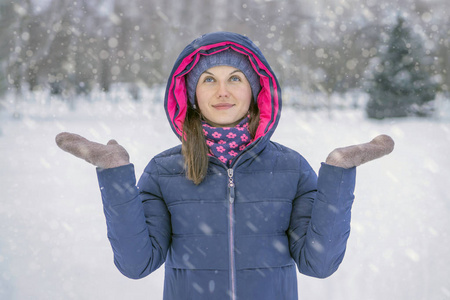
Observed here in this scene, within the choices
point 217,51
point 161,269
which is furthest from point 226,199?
point 161,269

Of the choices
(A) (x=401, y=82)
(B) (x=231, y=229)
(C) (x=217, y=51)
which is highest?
(A) (x=401, y=82)

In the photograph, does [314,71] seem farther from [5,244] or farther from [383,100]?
[5,244]

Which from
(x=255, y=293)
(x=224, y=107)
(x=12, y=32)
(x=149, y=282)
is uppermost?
(x=12, y=32)

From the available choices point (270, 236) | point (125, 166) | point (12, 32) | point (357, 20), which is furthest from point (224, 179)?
point (357, 20)

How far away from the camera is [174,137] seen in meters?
9.41

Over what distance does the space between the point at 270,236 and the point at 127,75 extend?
704 inches

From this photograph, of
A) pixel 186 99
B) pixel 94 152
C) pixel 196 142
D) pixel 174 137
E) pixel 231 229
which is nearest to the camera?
pixel 94 152

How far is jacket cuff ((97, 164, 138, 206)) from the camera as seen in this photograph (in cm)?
125

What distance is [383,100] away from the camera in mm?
13969

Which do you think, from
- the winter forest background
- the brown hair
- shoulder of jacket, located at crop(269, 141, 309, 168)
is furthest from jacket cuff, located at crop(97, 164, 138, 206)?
the winter forest background

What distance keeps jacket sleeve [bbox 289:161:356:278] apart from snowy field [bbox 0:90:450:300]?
172 centimetres

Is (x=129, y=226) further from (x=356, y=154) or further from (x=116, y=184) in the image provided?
(x=356, y=154)

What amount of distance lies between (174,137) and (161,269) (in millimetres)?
6307

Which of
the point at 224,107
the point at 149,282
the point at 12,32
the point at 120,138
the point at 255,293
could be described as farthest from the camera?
the point at 12,32
